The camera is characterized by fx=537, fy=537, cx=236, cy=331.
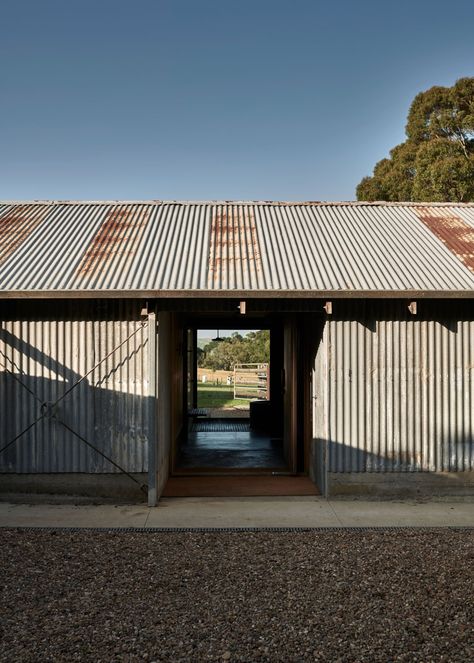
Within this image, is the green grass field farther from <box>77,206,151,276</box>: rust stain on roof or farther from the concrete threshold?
the concrete threshold

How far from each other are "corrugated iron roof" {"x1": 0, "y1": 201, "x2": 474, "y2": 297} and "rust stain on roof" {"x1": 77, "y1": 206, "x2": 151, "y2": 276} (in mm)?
16

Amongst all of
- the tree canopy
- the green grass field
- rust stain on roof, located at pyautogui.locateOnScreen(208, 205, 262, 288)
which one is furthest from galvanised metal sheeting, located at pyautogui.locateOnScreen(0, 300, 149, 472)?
the tree canopy

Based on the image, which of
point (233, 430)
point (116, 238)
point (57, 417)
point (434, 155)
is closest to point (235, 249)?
point (116, 238)

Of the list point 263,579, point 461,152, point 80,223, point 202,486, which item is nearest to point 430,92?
point 461,152

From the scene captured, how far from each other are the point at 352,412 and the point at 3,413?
474cm

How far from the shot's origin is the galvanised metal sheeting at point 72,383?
724 centimetres

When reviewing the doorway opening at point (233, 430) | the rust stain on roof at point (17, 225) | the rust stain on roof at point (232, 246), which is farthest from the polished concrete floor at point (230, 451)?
the rust stain on roof at point (17, 225)

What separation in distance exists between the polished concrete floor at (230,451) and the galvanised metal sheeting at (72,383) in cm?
247

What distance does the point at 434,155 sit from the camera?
63.8 feet

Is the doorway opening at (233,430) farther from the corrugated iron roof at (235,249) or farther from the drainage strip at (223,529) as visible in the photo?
the corrugated iron roof at (235,249)

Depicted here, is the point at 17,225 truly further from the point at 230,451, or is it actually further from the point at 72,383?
the point at 230,451

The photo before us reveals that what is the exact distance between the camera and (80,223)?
939 centimetres

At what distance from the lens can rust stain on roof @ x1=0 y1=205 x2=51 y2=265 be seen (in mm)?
8325

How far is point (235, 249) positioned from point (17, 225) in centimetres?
393
